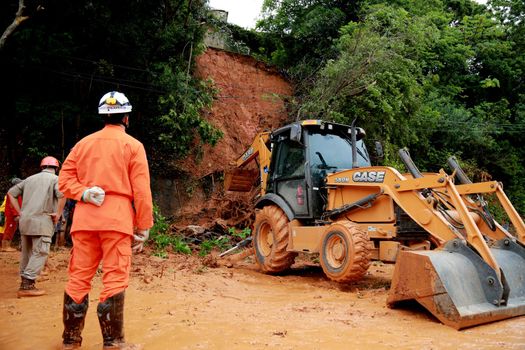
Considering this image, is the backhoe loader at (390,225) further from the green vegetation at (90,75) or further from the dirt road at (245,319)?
the green vegetation at (90,75)

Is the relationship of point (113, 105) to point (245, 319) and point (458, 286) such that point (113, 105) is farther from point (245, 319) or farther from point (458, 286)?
point (458, 286)

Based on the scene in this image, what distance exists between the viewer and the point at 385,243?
6.39 metres

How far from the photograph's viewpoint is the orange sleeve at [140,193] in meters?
3.56

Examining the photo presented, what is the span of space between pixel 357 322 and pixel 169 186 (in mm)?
11109

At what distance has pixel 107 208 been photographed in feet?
11.4

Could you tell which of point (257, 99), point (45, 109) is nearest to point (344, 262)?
point (45, 109)

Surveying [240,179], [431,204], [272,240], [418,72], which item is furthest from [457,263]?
[418,72]

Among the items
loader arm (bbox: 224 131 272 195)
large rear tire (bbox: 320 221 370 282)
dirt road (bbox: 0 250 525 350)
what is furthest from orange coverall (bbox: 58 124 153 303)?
loader arm (bbox: 224 131 272 195)

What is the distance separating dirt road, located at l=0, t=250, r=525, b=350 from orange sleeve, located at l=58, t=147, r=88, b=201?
48.9 inches

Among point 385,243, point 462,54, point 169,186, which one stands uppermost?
point 462,54

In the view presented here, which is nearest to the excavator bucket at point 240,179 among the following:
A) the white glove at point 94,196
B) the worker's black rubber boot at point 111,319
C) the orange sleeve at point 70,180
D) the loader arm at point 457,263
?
the loader arm at point 457,263

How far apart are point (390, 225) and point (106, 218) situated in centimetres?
423

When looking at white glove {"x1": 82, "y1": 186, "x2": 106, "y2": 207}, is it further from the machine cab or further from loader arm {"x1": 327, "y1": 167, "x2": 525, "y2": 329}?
the machine cab

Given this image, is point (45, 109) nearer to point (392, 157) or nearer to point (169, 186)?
point (169, 186)
